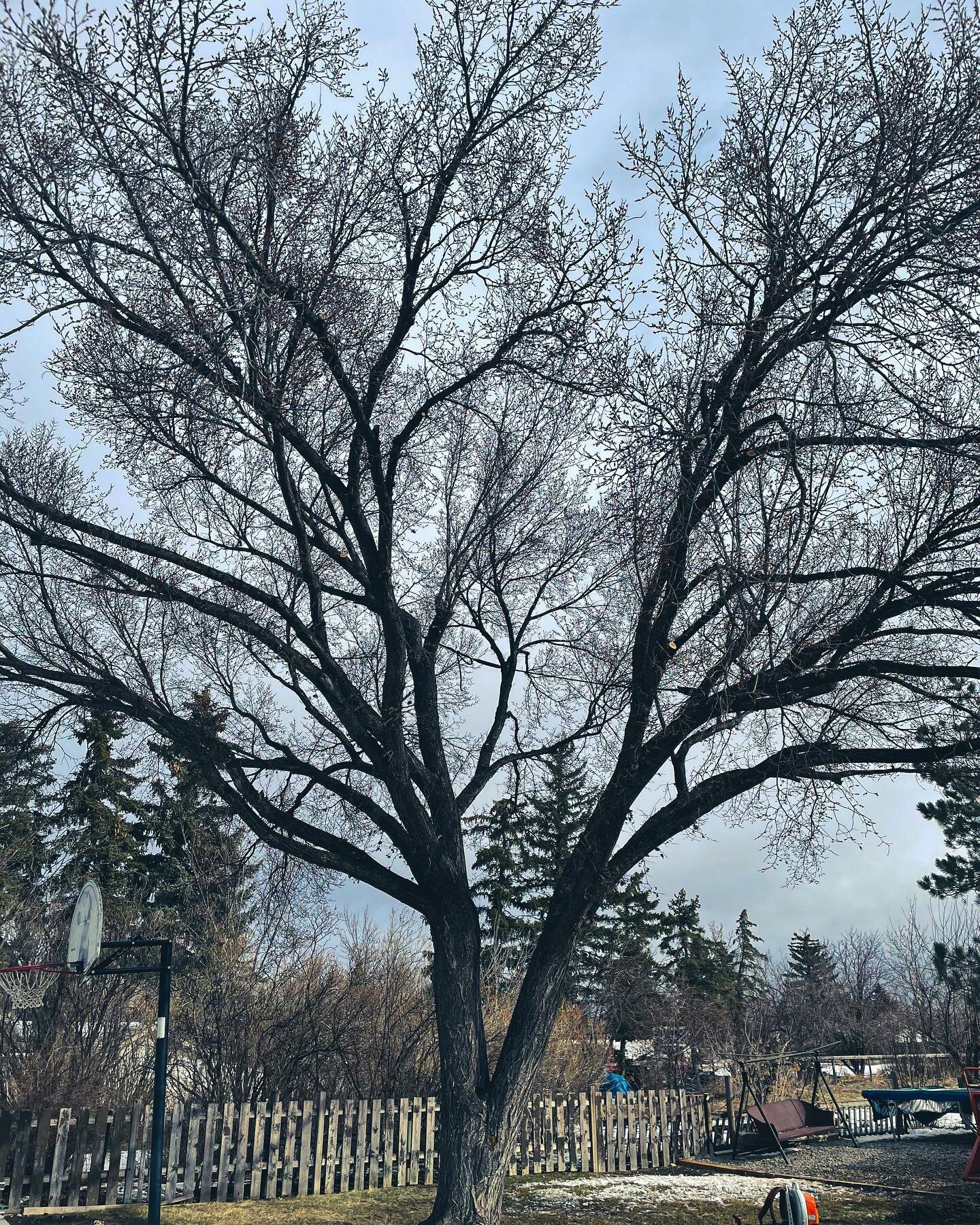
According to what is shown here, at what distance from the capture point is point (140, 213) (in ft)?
28.2

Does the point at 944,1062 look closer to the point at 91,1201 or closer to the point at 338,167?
the point at 91,1201

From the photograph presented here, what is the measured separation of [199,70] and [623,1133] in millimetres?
16978

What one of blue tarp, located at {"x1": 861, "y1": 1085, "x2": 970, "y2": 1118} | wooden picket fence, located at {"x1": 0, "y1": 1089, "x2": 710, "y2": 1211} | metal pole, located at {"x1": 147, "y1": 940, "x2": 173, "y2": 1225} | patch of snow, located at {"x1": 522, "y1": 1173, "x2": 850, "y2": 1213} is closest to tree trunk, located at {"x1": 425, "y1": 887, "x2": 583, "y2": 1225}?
metal pole, located at {"x1": 147, "y1": 940, "x2": 173, "y2": 1225}

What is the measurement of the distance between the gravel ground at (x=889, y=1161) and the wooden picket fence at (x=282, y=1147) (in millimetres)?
1989

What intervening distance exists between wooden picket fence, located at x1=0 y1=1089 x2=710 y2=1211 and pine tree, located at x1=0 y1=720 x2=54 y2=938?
183 inches

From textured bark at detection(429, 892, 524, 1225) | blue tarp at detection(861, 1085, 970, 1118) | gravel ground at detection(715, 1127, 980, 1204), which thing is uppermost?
textured bark at detection(429, 892, 524, 1225)

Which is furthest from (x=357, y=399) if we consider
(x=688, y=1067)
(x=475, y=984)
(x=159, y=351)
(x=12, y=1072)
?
(x=688, y=1067)

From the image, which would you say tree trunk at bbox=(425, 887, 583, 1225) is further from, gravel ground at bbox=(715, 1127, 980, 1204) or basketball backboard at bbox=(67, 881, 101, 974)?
gravel ground at bbox=(715, 1127, 980, 1204)

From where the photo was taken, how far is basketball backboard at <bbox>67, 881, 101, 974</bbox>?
400 inches

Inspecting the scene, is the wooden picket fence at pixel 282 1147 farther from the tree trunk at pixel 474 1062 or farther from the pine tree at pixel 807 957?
the pine tree at pixel 807 957

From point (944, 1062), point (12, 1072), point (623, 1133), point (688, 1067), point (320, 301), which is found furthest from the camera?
point (944, 1062)

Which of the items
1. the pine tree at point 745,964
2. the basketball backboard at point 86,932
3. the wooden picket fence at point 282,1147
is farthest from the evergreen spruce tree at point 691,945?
the basketball backboard at point 86,932

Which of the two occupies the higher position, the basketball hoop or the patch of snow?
the basketball hoop

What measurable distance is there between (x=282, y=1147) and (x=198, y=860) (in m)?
5.88
